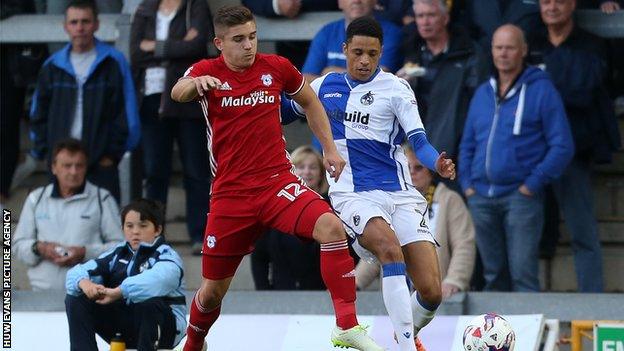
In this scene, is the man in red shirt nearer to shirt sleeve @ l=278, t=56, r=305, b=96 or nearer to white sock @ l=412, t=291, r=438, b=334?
shirt sleeve @ l=278, t=56, r=305, b=96

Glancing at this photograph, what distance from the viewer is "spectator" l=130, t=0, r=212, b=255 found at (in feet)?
44.0

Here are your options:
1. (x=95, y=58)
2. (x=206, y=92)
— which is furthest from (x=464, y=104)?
(x=206, y=92)

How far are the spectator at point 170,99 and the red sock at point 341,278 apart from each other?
411cm

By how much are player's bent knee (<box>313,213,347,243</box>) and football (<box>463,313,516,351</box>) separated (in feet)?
2.86

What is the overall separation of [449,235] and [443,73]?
1.29 metres

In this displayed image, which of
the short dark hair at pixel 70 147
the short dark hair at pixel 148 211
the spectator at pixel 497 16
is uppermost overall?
the spectator at pixel 497 16

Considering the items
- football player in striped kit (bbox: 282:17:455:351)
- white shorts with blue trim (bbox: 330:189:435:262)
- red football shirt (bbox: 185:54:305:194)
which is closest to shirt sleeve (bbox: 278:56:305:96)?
red football shirt (bbox: 185:54:305:194)

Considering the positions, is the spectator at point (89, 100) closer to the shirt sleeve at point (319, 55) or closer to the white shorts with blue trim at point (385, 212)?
the shirt sleeve at point (319, 55)

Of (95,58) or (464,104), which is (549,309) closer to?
(464,104)

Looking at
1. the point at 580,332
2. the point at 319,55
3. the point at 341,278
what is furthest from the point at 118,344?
the point at 319,55

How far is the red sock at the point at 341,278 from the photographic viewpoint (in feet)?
31.3

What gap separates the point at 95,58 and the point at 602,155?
3991 mm

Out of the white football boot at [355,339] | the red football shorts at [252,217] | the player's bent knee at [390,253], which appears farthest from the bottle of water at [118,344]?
the player's bent knee at [390,253]

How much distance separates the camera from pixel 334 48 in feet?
43.3
